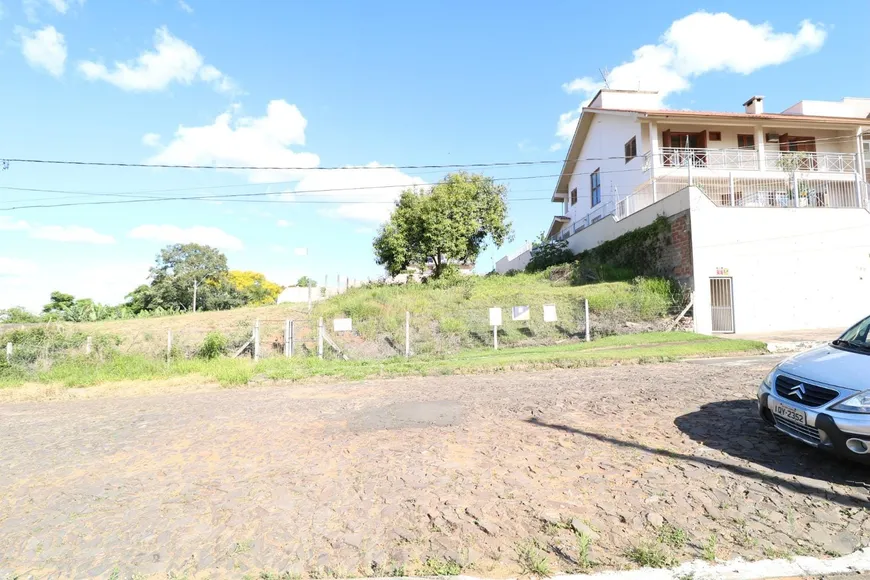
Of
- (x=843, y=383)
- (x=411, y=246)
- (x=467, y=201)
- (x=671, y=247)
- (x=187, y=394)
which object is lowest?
(x=187, y=394)

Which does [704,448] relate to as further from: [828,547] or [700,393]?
[700,393]

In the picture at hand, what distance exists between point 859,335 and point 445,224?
23.0 metres

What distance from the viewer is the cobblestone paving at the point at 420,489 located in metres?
3.17

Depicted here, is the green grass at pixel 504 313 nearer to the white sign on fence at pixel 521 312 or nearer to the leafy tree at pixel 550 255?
the white sign on fence at pixel 521 312

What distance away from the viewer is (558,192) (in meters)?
36.2

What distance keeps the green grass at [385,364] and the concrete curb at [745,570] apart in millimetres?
8669

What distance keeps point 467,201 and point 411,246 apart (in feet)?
14.3

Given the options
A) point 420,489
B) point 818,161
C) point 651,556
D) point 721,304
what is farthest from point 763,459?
point 818,161

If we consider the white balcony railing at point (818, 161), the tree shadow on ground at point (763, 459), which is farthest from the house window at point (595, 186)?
the tree shadow on ground at point (763, 459)

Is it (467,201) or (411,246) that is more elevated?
(467,201)

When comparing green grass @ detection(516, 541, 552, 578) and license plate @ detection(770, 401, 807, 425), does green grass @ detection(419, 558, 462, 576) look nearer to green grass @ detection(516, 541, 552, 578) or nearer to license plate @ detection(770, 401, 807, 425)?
green grass @ detection(516, 541, 552, 578)

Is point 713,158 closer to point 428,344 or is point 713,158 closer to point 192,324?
point 428,344

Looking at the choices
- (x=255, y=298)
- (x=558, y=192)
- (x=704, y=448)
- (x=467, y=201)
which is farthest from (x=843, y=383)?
(x=255, y=298)

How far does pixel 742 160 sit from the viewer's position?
24.2 metres
